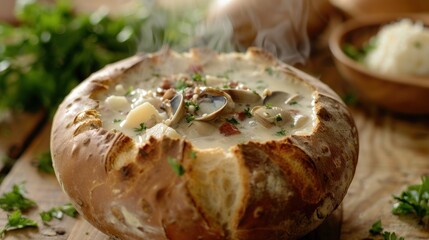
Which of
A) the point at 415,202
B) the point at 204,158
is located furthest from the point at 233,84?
the point at 415,202

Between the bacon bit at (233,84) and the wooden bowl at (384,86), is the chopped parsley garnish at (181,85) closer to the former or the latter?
the bacon bit at (233,84)

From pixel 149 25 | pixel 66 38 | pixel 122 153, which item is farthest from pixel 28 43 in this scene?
pixel 122 153

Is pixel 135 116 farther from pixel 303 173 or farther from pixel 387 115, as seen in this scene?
pixel 387 115

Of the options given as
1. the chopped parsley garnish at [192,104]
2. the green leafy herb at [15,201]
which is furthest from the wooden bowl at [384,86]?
the green leafy herb at [15,201]

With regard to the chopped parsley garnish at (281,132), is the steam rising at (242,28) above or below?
below

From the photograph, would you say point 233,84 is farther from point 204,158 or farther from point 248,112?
point 204,158

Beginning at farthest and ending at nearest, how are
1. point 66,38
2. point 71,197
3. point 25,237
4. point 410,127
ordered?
point 66,38, point 410,127, point 25,237, point 71,197

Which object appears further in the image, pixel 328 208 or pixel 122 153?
pixel 328 208
